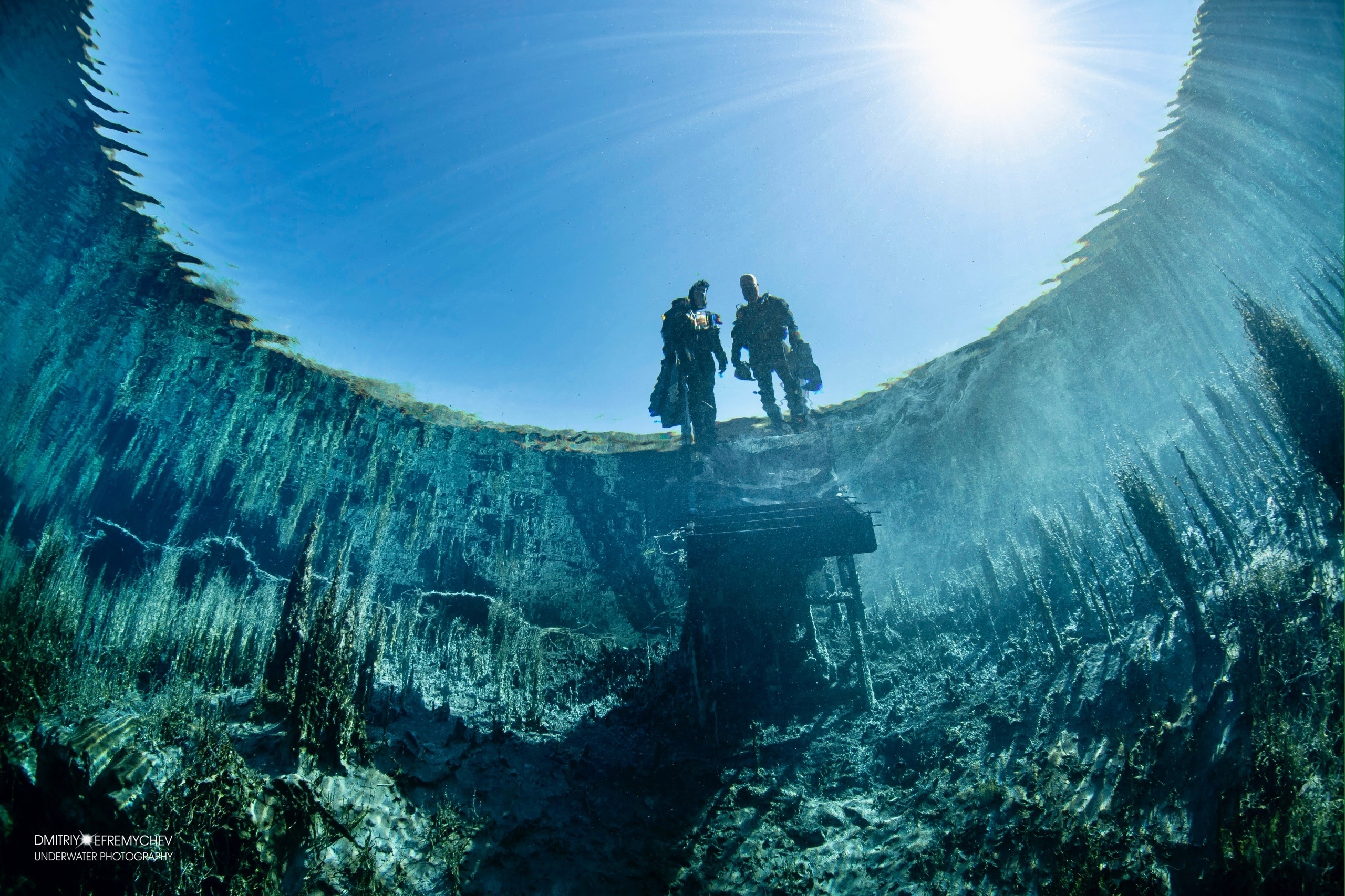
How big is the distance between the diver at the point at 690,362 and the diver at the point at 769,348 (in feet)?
1.77

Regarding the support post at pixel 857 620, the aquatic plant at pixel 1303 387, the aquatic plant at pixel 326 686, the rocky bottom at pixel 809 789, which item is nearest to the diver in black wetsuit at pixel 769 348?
the support post at pixel 857 620

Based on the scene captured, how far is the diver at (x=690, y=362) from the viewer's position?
8.49 metres

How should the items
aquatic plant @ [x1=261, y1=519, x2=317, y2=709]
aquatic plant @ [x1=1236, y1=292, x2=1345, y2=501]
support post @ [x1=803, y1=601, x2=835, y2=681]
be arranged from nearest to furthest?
aquatic plant @ [x1=1236, y1=292, x2=1345, y2=501], aquatic plant @ [x1=261, y1=519, x2=317, y2=709], support post @ [x1=803, y1=601, x2=835, y2=681]

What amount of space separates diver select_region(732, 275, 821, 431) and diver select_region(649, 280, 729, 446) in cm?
54

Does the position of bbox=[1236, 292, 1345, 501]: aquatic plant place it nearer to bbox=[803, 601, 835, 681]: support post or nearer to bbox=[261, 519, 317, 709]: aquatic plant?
bbox=[803, 601, 835, 681]: support post

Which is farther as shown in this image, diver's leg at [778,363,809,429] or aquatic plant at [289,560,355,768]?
diver's leg at [778,363,809,429]

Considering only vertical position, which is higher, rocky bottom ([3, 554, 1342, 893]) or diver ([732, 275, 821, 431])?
diver ([732, 275, 821, 431])

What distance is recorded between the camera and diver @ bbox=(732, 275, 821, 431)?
879 centimetres

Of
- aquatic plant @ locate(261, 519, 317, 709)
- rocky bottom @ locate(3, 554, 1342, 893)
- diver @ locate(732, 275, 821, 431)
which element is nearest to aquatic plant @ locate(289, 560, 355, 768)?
aquatic plant @ locate(261, 519, 317, 709)

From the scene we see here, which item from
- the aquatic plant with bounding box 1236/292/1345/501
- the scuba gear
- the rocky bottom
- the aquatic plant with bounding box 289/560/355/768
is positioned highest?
the scuba gear

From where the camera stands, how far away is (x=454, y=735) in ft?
32.4

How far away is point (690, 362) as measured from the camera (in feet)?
27.7

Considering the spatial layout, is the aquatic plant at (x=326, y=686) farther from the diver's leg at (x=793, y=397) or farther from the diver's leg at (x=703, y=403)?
the diver's leg at (x=793, y=397)

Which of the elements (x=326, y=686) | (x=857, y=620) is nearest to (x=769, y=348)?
(x=857, y=620)
